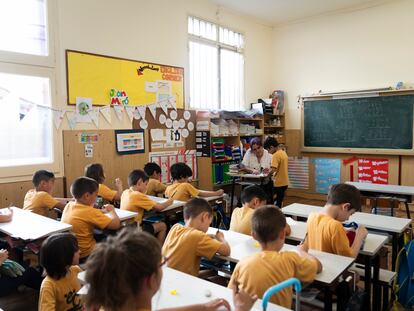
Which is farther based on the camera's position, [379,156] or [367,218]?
[379,156]

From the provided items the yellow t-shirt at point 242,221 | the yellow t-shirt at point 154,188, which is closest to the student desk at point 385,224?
the yellow t-shirt at point 242,221

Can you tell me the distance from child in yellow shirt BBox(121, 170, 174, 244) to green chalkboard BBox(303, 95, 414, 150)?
448 centimetres

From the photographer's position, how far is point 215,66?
268 inches

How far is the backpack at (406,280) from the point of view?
2.69 metres

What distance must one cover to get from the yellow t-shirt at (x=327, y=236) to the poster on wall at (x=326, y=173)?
5.03m

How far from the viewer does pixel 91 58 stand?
185 inches

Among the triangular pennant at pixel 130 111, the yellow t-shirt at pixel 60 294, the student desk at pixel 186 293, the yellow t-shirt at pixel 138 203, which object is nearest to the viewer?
the student desk at pixel 186 293

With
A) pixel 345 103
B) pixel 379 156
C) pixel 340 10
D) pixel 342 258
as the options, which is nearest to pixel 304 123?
pixel 345 103

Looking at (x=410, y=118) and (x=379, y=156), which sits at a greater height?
(x=410, y=118)

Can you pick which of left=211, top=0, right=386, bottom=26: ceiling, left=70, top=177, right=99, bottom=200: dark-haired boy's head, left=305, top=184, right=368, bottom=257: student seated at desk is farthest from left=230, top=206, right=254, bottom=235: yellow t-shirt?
left=211, top=0, right=386, bottom=26: ceiling

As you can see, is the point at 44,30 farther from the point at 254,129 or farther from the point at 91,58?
the point at 254,129

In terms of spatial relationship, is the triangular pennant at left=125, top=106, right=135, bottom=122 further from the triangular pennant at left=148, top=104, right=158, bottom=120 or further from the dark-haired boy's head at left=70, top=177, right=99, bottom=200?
the dark-haired boy's head at left=70, top=177, right=99, bottom=200

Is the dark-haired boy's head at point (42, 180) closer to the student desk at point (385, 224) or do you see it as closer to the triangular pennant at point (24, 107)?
the triangular pennant at point (24, 107)

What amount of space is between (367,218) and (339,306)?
1463 millimetres
